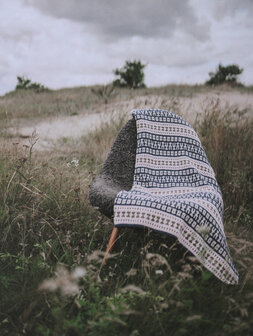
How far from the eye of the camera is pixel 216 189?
2314 millimetres

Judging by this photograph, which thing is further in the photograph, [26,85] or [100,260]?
[26,85]

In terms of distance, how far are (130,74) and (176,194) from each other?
12.7 metres

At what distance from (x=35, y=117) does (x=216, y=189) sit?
24.3 feet

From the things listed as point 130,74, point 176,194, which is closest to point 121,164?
→ point 176,194

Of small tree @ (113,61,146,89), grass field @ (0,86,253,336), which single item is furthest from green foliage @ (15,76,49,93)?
grass field @ (0,86,253,336)

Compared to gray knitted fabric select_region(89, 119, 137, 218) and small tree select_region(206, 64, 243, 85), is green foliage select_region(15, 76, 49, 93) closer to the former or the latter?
small tree select_region(206, 64, 243, 85)

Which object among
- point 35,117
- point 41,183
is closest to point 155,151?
point 41,183

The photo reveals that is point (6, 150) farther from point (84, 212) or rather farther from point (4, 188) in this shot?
point (84, 212)

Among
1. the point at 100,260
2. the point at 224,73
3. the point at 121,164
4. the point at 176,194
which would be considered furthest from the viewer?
the point at 224,73

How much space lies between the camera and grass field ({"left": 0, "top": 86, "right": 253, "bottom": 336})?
1.34 m

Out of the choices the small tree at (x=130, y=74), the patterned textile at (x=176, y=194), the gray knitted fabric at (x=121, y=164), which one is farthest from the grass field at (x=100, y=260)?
the small tree at (x=130, y=74)

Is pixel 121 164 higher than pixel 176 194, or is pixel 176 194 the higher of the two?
pixel 121 164

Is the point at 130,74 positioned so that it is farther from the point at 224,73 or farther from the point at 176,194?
the point at 176,194

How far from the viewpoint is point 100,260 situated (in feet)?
4.55
